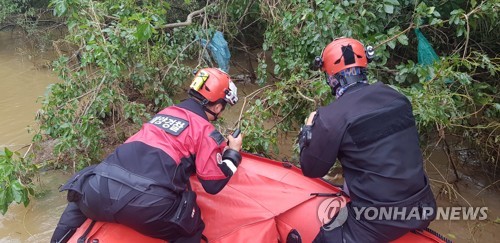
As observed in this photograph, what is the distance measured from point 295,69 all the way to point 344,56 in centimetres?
190

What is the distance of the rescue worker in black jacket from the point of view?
1992 mm

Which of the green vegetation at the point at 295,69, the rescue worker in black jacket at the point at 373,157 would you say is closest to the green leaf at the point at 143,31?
the green vegetation at the point at 295,69

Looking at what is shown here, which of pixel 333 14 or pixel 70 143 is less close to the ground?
pixel 333 14

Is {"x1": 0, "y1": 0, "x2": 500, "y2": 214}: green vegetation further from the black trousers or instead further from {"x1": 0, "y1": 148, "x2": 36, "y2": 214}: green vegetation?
the black trousers

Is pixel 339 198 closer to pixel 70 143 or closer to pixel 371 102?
pixel 371 102

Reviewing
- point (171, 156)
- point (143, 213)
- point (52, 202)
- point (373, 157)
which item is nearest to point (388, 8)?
point (373, 157)

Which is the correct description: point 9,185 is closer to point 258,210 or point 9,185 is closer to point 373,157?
point 258,210

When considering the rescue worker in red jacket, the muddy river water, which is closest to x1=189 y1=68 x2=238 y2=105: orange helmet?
the rescue worker in red jacket

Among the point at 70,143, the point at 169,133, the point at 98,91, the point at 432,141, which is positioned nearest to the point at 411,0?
the point at 432,141

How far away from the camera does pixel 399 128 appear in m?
2.02

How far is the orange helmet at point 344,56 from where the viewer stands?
224cm

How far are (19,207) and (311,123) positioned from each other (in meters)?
3.36

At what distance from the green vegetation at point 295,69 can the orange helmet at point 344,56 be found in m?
1.08

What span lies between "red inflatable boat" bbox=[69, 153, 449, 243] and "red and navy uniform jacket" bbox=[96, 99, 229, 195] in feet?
0.80
